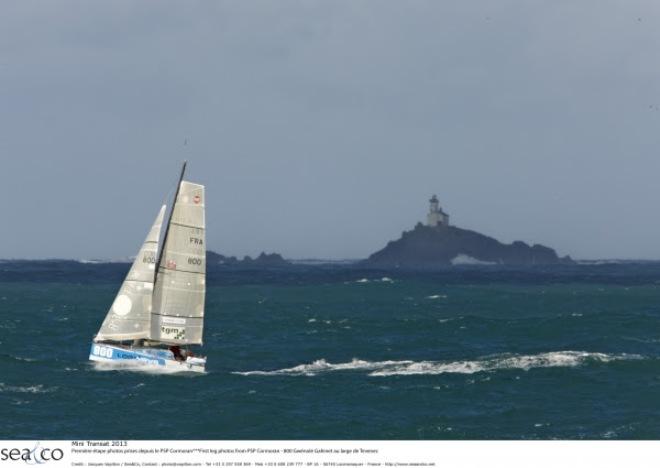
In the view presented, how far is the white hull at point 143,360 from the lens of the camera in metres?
61.9

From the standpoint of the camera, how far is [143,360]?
62562 millimetres

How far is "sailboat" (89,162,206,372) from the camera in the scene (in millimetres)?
62844

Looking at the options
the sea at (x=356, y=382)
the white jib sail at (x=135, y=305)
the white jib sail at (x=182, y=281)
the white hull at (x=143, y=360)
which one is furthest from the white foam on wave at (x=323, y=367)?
the white jib sail at (x=135, y=305)

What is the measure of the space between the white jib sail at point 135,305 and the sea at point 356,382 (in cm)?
258

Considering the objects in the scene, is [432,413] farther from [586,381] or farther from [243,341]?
[243,341]

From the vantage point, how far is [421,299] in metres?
147

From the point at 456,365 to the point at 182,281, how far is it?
17806 millimetres

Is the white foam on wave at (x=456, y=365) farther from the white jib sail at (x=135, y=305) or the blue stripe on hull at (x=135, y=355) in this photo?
the white jib sail at (x=135, y=305)

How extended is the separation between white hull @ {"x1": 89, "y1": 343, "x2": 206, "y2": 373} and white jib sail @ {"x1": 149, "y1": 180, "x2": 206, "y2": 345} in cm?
189

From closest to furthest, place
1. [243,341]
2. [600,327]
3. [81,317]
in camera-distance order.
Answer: [243,341], [600,327], [81,317]
